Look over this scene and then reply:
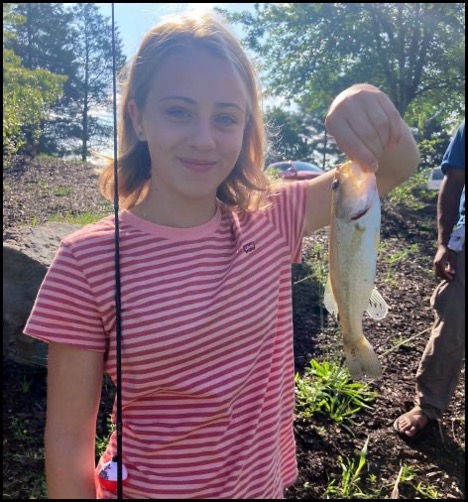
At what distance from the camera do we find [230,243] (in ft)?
5.67

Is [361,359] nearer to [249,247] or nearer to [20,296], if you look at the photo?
[249,247]

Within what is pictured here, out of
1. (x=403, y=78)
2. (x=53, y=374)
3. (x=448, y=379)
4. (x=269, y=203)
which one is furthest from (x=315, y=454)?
(x=403, y=78)

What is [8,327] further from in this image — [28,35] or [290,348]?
[28,35]

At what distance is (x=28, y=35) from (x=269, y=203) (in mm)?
13186

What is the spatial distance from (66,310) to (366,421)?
2.64 meters

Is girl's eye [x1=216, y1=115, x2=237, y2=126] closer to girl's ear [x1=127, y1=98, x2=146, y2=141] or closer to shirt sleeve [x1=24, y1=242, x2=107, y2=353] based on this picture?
girl's ear [x1=127, y1=98, x2=146, y2=141]

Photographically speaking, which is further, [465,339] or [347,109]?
[465,339]

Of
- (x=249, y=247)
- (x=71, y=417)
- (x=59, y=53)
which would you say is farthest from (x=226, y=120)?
(x=59, y=53)

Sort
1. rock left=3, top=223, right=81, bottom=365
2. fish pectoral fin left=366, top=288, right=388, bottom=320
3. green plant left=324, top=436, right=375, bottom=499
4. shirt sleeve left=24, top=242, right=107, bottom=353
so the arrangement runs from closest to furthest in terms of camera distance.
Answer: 1. shirt sleeve left=24, top=242, right=107, bottom=353
2. fish pectoral fin left=366, top=288, right=388, bottom=320
3. green plant left=324, top=436, right=375, bottom=499
4. rock left=3, top=223, right=81, bottom=365

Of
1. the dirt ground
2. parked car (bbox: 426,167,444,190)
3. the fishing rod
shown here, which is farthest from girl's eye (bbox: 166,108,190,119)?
parked car (bbox: 426,167,444,190)

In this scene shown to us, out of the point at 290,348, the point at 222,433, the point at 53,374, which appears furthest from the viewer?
the point at 290,348

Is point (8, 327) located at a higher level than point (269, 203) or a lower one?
lower

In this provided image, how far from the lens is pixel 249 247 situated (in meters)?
1.72

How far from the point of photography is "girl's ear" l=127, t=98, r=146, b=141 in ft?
5.66
